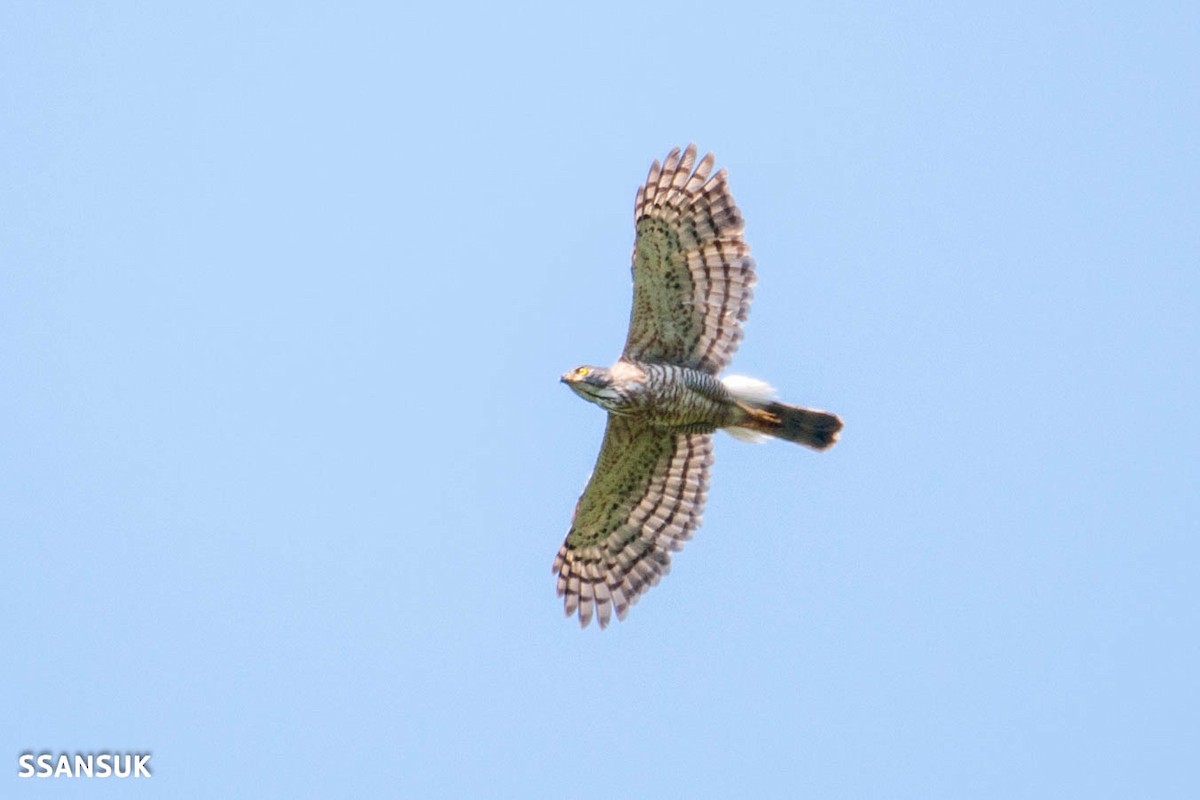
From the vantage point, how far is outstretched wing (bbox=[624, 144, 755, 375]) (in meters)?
16.2

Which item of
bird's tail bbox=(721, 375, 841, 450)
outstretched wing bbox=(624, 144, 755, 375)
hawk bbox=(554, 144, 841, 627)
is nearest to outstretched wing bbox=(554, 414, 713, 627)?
hawk bbox=(554, 144, 841, 627)

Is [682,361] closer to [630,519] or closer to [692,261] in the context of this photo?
[692,261]

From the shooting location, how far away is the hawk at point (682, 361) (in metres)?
16.2

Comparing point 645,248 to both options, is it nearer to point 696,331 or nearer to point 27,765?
point 696,331

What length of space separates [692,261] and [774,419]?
1.70m

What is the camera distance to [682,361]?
16.5 metres

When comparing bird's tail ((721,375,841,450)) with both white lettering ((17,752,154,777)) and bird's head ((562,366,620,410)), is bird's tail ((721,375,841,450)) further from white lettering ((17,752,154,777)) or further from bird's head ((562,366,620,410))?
white lettering ((17,752,154,777))

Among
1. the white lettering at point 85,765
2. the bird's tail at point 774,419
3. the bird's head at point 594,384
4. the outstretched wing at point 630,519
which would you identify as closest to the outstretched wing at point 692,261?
the bird's tail at point 774,419

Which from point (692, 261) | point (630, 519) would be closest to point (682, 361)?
point (692, 261)

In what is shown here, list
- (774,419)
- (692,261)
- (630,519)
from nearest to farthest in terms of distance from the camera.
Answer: (692,261) < (774,419) < (630,519)

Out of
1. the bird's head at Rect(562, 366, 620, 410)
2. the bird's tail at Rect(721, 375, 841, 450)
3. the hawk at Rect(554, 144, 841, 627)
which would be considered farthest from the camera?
the bird's tail at Rect(721, 375, 841, 450)

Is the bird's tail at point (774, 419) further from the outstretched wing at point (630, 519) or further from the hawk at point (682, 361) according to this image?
the outstretched wing at point (630, 519)

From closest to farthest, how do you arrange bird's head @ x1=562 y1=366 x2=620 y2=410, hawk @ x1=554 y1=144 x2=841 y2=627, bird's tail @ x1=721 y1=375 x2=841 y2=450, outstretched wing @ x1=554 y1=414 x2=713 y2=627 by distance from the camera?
bird's head @ x1=562 y1=366 x2=620 y2=410
hawk @ x1=554 y1=144 x2=841 y2=627
bird's tail @ x1=721 y1=375 x2=841 y2=450
outstretched wing @ x1=554 y1=414 x2=713 y2=627

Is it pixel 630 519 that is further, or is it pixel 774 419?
pixel 630 519
